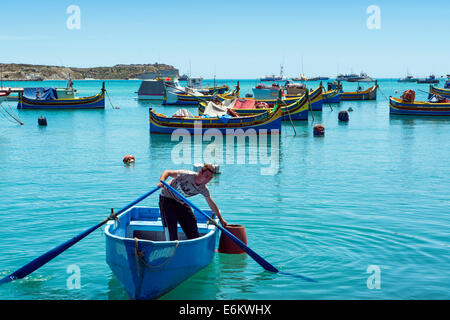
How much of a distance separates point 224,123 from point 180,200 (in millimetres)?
23186

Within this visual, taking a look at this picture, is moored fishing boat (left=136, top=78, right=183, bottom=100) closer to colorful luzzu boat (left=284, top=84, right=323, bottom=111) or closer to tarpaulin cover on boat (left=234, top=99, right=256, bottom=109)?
colorful luzzu boat (left=284, top=84, right=323, bottom=111)

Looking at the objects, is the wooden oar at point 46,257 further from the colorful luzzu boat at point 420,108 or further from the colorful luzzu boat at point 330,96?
the colorful luzzu boat at point 330,96

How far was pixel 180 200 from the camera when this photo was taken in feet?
28.9

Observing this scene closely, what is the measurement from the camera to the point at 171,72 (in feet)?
525

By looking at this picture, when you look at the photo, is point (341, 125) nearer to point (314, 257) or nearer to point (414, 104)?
point (414, 104)

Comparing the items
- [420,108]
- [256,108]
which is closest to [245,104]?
[256,108]

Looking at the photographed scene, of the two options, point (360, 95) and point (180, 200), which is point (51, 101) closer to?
point (360, 95)

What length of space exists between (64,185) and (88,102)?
4264cm

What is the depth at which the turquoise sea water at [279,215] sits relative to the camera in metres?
8.95

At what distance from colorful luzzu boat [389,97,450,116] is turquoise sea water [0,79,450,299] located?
73.1ft

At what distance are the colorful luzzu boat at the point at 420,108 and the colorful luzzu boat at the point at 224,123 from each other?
21953 mm

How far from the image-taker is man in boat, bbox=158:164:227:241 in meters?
8.62

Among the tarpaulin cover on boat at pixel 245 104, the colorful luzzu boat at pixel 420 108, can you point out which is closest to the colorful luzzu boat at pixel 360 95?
the colorful luzzu boat at pixel 420 108
